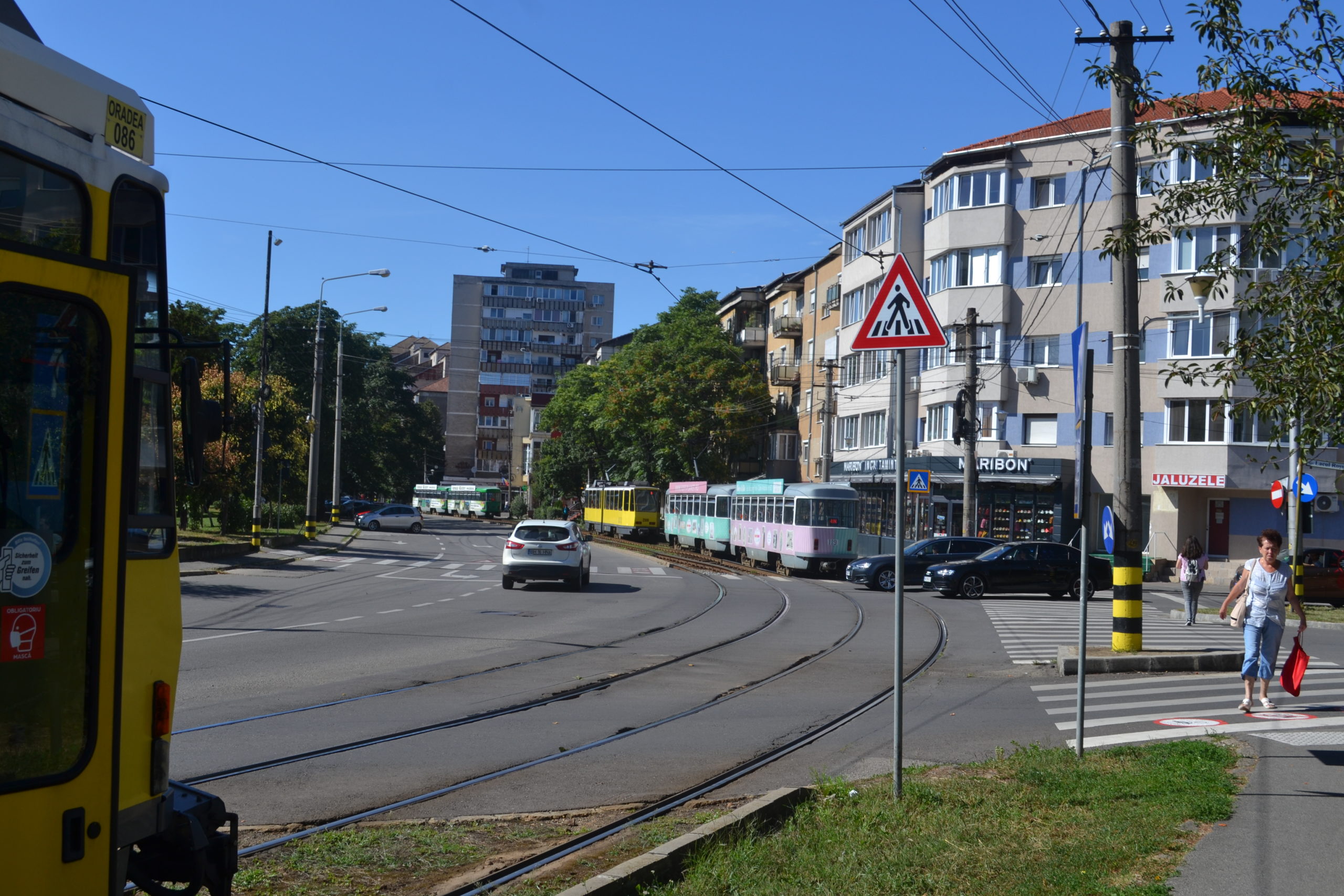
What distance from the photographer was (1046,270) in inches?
1812

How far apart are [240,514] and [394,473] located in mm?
55139

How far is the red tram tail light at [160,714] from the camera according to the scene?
4.22 metres

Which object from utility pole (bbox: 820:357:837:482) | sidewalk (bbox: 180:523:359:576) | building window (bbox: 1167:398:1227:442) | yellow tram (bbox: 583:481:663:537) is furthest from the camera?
yellow tram (bbox: 583:481:663:537)

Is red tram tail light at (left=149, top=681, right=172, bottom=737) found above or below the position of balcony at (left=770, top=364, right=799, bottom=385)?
below

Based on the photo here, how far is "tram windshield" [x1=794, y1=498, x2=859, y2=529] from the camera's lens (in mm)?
36844

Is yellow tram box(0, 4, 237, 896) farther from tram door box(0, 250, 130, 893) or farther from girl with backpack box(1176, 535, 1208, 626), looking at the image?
girl with backpack box(1176, 535, 1208, 626)

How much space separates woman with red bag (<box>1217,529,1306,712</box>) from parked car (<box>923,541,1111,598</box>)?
17.8m

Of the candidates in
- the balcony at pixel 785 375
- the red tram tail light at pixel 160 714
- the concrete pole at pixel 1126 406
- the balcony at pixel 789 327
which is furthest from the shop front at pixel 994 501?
the red tram tail light at pixel 160 714

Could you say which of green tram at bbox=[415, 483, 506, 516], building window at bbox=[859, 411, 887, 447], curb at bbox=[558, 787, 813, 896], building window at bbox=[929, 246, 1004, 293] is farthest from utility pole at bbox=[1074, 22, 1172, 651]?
green tram at bbox=[415, 483, 506, 516]

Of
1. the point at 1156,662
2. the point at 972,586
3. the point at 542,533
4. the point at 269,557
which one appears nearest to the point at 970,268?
the point at 972,586

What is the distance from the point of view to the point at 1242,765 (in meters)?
8.75

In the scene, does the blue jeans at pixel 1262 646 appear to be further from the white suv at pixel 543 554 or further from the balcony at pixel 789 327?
the balcony at pixel 789 327

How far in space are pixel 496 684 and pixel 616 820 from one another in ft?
18.6

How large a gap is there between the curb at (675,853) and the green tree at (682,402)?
5707 centimetres
